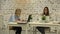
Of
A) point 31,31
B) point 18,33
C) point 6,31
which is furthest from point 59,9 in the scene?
point 6,31

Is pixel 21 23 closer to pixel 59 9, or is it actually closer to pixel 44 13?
pixel 44 13

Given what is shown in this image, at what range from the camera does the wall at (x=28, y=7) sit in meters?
4.89

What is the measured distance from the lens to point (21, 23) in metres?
4.27

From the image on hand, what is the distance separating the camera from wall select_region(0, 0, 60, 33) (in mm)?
4891

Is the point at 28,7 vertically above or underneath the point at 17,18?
above

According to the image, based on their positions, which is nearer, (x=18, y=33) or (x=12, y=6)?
(x=18, y=33)

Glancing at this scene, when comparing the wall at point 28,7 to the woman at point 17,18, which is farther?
the wall at point 28,7

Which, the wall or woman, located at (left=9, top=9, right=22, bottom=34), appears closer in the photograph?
woman, located at (left=9, top=9, right=22, bottom=34)

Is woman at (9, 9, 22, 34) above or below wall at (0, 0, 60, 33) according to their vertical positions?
below

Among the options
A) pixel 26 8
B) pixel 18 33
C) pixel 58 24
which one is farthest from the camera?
pixel 26 8

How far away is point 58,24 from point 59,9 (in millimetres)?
829

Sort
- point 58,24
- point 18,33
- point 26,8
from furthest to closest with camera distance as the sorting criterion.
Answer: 1. point 26,8
2. point 18,33
3. point 58,24

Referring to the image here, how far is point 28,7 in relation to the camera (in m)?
4.98

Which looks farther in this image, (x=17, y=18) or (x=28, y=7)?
(x=28, y=7)
